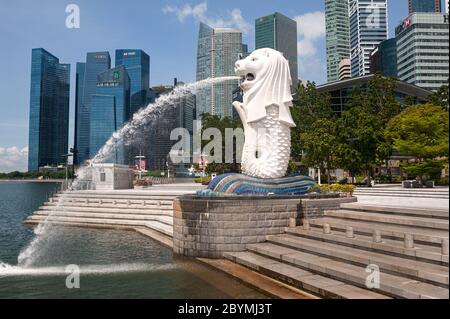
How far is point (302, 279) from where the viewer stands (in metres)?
8.73

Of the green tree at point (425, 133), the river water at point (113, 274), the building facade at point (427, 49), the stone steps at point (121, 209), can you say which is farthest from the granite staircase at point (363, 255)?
the building facade at point (427, 49)

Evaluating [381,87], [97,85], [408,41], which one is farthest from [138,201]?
[97,85]

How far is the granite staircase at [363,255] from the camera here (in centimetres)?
750

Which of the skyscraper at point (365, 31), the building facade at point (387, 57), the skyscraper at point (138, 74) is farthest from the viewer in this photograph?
the skyscraper at point (365, 31)

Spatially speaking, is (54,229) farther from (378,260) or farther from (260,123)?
(378,260)

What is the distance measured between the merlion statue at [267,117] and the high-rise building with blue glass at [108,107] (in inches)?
4487

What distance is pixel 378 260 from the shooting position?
853 centimetres

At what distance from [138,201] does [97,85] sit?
166528 millimetres

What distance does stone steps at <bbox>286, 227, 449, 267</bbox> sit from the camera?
26.6 feet

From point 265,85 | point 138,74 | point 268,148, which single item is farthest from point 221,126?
point 138,74

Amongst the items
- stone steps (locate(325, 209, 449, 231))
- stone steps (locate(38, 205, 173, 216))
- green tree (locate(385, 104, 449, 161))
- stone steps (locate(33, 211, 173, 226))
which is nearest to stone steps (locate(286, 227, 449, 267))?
stone steps (locate(325, 209, 449, 231))

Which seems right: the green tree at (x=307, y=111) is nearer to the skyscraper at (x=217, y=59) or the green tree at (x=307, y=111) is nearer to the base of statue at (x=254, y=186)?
the base of statue at (x=254, y=186)

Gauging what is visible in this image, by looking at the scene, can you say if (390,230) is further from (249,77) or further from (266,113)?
(249,77)

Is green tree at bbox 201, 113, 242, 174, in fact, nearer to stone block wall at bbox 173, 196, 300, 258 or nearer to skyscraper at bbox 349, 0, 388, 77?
stone block wall at bbox 173, 196, 300, 258
